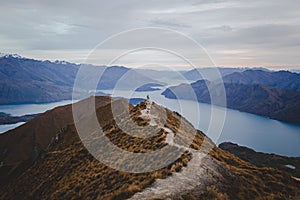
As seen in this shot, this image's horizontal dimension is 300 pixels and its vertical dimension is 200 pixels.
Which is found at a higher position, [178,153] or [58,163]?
[178,153]

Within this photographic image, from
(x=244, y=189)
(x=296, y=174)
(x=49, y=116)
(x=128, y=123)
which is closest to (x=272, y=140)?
(x=296, y=174)

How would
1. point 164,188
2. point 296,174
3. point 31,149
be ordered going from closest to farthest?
point 164,188 → point 296,174 → point 31,149

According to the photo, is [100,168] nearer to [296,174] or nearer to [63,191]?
[63,191]

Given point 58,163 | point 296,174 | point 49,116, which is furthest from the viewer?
point 49,116

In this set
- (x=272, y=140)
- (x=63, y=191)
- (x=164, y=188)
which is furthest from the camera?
(x=272, y=140)

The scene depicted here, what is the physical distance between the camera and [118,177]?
2312 centimetres

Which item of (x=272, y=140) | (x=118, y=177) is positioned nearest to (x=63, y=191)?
(x=118, y=177)

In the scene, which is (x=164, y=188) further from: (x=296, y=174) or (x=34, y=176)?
(x=296, y=174)

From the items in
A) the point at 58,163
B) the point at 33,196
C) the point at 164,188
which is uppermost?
the point at 164,188

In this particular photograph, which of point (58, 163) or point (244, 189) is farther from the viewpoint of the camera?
point (58, 163)

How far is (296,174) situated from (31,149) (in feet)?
284

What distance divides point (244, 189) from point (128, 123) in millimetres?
21134

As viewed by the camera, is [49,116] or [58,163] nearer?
[58,163]

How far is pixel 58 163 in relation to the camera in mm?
39125
